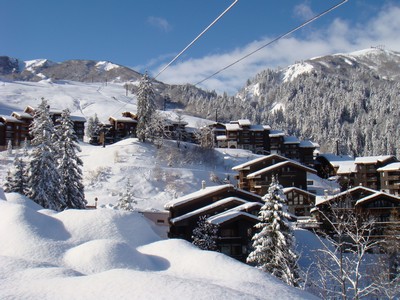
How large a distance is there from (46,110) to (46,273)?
36083mm

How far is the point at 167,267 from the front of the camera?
10.4 metres

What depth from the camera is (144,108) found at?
67375 millimetres

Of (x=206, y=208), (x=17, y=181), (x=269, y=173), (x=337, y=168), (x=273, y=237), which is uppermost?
(x=337, y=168)

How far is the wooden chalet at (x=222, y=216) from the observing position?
32.7 m

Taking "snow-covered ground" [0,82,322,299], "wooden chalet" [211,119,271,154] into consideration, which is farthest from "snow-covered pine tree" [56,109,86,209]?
"wooden chalet" [211,119,271,154]

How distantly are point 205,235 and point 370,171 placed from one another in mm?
51776

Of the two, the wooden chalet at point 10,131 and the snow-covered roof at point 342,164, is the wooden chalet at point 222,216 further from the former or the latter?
the wooden chalet at point 10,131

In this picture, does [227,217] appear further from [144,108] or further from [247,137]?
[247,137]

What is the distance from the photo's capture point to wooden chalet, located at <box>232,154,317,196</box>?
171ft

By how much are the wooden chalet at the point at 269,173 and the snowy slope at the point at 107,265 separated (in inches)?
1519

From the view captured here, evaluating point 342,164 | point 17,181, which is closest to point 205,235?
point 17,181

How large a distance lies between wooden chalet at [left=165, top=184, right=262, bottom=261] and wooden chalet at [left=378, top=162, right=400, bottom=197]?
1624 inches

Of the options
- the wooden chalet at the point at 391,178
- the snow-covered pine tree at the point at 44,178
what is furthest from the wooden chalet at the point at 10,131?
the wooden chalet at the point at 391,178

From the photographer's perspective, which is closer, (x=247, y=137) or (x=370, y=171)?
(x=370, y=171)
